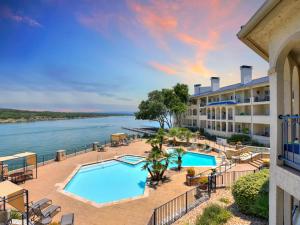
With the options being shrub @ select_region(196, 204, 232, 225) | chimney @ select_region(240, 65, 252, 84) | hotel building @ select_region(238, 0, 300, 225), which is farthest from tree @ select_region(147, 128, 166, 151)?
chimney @ select_region(240, 65, 252, 84)

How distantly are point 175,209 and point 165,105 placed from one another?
137 feet

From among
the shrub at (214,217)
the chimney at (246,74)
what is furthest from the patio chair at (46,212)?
the chimney at (246,74)

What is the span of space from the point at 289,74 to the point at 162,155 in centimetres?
1393

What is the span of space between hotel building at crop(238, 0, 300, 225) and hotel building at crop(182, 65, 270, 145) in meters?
26.1

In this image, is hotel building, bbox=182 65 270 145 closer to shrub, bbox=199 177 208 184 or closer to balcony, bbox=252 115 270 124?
balcony, bbox=252 115 270 124

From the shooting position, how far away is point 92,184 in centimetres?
1856

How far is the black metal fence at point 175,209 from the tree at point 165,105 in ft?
110

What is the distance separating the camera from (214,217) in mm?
8656

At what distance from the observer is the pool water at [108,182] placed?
633 inches

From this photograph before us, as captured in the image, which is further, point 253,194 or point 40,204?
point 40,204

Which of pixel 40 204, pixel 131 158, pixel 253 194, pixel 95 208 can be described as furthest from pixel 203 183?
pixel 131 158

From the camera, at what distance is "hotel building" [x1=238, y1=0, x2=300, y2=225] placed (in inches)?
157

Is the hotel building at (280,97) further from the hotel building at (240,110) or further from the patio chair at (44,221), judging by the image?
the hotel building at (240,110)

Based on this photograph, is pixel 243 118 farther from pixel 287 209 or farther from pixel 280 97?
pixel 280 97
